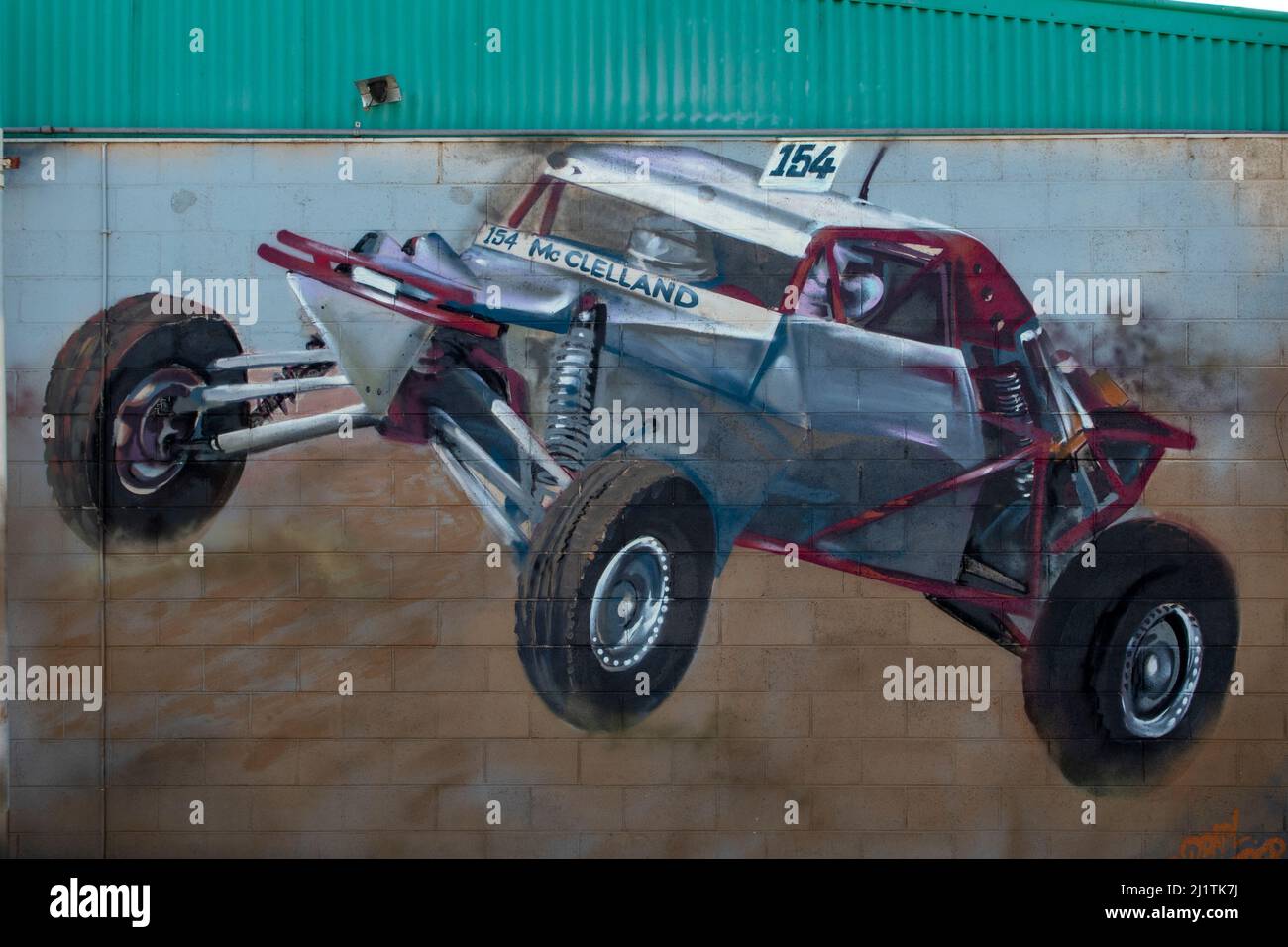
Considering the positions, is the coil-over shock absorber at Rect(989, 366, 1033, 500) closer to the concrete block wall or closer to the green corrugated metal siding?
the concrete block wall

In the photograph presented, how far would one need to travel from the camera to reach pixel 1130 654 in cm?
537

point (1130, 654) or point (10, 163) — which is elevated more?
point (10, 163)

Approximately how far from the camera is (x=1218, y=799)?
5348 millimetres

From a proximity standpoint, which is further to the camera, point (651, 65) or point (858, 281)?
point (651, 65)

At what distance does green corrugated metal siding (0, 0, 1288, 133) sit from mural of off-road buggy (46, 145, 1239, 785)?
1.55 ft

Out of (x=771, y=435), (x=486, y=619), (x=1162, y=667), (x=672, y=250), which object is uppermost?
(x=672, y=250)

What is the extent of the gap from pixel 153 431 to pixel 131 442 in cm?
11

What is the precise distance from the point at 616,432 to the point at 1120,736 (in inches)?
107

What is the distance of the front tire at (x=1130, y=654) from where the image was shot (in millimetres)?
5348
